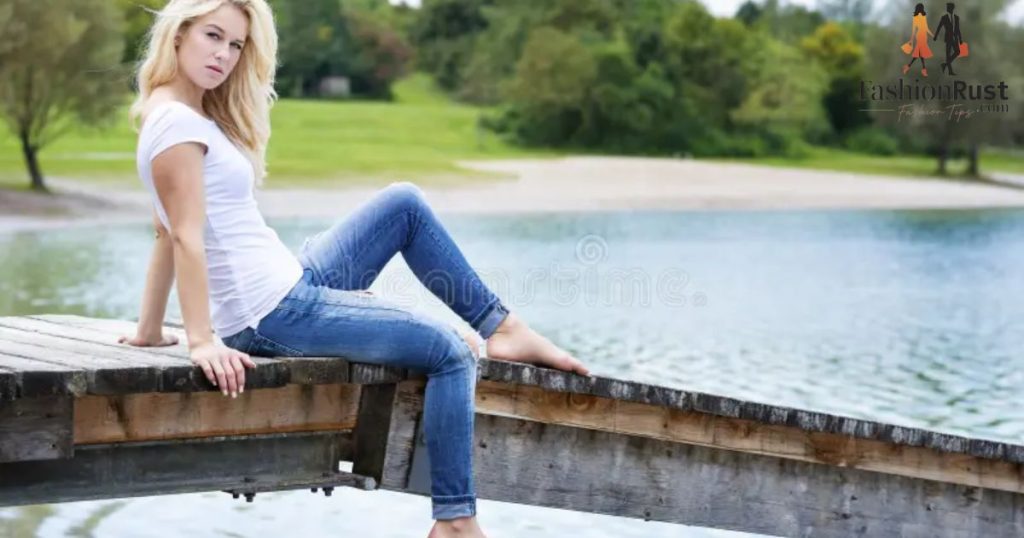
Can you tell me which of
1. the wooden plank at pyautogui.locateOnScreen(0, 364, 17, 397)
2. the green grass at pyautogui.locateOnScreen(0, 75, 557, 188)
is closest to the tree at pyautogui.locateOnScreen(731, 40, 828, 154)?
the green grass at pyautogui.locateOnScreen(0, 75, 557, 188)

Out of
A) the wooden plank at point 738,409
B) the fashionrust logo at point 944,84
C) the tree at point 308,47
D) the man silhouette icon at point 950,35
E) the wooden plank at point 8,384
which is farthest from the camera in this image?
the tree at point 308,47

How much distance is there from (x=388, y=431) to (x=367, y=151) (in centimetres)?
4175

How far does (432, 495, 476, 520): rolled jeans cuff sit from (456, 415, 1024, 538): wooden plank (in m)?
0.35

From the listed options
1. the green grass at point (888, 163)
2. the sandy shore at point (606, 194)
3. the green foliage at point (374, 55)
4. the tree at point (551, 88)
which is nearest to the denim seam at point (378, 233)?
the sandy shore at point (606, 194)

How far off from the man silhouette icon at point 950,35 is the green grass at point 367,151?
3660 mm

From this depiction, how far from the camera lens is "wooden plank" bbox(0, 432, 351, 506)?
3.84 meters

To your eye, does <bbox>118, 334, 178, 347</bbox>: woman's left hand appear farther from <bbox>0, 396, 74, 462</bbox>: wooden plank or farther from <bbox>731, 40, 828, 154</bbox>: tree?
<bbox>731, 40, 828, 154</bbox>: tree

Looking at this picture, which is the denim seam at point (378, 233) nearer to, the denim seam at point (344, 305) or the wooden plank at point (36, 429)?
the denim seam at point (344, 305)

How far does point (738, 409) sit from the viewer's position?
4711 millimetres

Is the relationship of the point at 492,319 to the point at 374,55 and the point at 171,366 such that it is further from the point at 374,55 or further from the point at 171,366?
the point at 374,55

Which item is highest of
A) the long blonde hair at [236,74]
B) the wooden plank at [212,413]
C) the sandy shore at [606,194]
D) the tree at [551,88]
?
the long blonde hair at [236,74]

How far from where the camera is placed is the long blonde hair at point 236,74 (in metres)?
4.12

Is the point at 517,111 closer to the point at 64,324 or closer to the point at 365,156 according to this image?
the point at 365,156

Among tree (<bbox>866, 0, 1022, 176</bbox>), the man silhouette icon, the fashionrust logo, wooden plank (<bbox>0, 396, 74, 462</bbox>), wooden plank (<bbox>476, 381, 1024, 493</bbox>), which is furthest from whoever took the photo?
tree (<bbox>866, 0, 1022, 176</bbox>)
